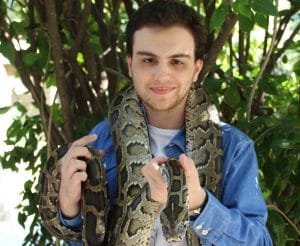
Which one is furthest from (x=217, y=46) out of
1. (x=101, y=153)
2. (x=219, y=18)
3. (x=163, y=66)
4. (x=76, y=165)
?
(x=76, y=165)

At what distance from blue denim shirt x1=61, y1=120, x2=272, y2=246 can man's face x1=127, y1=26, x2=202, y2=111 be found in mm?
238

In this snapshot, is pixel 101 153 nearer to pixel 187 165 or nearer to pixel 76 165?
pixel 76 165

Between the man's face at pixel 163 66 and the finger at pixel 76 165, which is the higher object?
the man's face at pixel 163 66

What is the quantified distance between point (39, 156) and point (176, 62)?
1.88 m

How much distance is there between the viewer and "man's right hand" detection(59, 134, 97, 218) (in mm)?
2641

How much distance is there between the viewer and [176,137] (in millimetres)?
2947

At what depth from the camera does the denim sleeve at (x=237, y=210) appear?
2549 mm

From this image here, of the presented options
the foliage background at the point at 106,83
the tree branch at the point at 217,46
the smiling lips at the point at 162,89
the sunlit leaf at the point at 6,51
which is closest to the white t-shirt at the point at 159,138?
the smiling lips at the point at 162,89

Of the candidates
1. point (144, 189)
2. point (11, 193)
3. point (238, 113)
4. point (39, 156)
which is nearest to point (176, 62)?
point (144, 189)

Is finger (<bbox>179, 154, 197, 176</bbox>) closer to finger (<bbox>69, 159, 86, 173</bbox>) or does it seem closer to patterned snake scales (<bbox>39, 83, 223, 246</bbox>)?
patterned snake scales (<bbox>39, 83, 223, 246</bbox>)

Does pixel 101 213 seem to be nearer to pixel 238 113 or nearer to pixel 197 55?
pixel 197 55

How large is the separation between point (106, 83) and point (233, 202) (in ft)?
6.75

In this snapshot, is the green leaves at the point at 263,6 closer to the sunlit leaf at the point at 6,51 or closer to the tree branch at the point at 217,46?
the tree branch at the point at 217,46

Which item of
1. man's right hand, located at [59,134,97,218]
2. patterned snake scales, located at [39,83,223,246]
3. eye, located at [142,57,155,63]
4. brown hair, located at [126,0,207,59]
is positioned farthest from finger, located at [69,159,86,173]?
brown hair, located at [126,0,207,59]
